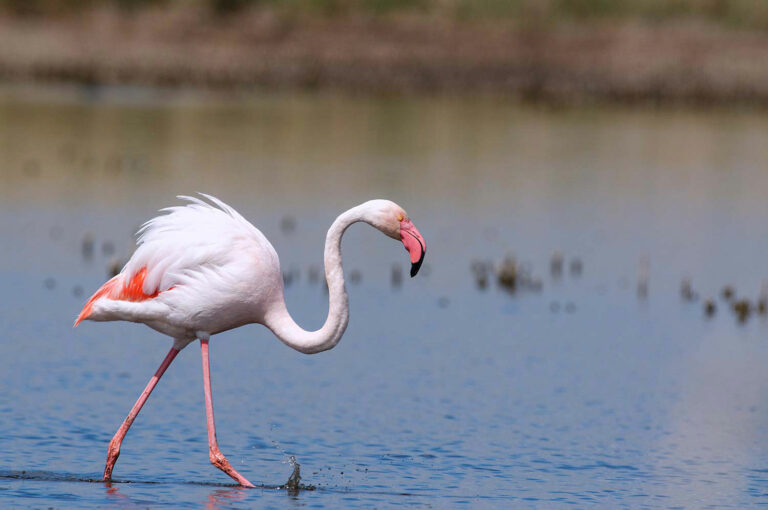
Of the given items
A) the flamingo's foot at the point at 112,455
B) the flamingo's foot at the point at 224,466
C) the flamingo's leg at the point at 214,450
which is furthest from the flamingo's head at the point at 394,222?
the flamingo's foot at the point at 112,455

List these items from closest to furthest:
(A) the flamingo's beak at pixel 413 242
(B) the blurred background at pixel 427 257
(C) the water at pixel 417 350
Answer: (A) the flamingo's beak at pixel 413 242 < (C) the water at pixel 417 350 < (B) the blurred background at pixel 427 257

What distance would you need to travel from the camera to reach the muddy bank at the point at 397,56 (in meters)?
38.8

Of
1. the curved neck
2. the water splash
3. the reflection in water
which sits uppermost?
the curved neck

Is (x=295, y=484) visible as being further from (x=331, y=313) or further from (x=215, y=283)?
(x=215, y=283)

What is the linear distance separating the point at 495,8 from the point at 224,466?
134ft

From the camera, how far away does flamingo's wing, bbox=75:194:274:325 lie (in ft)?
25.8

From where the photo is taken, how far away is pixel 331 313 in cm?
768

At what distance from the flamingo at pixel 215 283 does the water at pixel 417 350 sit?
0.94 metres

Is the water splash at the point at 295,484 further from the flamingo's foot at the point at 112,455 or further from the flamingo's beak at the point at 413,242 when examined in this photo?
the flamingo's beak at the point at 413,242

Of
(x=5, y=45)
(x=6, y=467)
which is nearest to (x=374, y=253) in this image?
(x=6, y=467)

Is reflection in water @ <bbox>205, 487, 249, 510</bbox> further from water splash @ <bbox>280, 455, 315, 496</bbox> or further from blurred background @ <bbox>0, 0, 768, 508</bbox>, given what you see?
water splash @ <bbox>280, 455, 315, 496</bbox>

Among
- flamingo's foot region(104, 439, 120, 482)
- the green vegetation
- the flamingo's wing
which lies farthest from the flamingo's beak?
the green vegetation

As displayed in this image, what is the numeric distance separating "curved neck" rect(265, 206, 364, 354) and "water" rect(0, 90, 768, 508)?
0.94m

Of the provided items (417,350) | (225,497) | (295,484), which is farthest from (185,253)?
(417,350)
